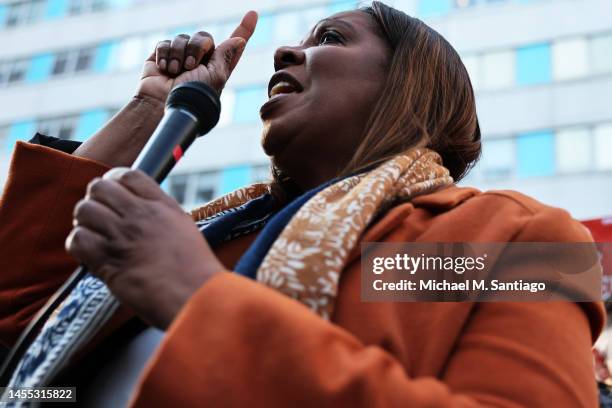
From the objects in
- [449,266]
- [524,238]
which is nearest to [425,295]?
[449,266]

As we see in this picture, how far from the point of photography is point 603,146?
14.6 m

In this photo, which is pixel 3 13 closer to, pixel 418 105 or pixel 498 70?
pixel 498 70

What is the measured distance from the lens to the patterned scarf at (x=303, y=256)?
1.43m

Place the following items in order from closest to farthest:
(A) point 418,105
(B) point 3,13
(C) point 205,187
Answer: (A) point 418,105 < (C) point 205,187 < (B) point 3,13

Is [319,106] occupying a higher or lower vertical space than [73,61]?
higher

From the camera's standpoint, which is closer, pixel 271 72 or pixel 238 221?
pixel 238 221

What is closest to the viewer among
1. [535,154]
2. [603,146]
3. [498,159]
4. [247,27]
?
[247,27]

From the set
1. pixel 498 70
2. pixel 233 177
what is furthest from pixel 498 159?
pixel 233 177

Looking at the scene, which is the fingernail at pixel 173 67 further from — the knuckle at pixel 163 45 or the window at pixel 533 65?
the window at pixel 533 65

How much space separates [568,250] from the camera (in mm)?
1541

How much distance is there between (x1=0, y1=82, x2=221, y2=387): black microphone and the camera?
4.95ft

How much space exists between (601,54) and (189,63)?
48.2 ft

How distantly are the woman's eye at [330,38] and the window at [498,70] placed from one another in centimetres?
1411

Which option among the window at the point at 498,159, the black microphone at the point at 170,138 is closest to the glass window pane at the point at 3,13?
the window at the point at 498,159
